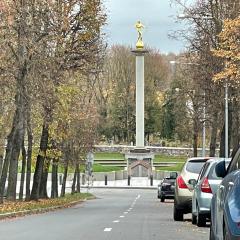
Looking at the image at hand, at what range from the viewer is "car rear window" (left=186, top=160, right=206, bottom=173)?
2025cm

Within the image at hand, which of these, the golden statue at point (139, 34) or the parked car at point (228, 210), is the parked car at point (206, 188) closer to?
the parked car at point (228, 210)

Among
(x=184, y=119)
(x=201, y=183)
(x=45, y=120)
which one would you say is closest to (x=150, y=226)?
(x=201, y=183)

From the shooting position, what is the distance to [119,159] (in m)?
97.3

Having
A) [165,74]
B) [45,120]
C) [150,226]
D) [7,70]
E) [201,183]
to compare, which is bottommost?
[150,226]

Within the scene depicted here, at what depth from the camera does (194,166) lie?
802 inches

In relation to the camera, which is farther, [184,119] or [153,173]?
[153,173]

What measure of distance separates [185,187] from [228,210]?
42.8ft

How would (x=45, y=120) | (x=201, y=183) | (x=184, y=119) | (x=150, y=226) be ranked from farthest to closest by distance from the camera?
(x=184, y=119) < (x=45, y=120) < (x=150, y=226) < (x=201, y=183)

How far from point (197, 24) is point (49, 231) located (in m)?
19.4

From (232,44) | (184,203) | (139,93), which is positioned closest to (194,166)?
(184,203)

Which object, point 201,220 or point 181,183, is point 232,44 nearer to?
point 181,183

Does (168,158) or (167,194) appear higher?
(168,158)

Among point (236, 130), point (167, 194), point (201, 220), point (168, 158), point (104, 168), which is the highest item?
point (236, 130)

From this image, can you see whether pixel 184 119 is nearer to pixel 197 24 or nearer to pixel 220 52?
pixel 197 24
